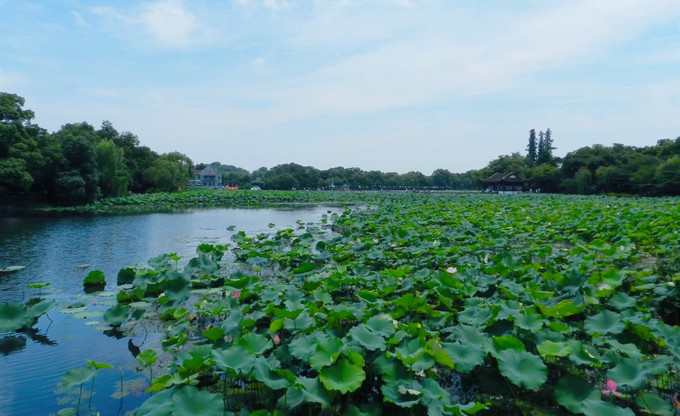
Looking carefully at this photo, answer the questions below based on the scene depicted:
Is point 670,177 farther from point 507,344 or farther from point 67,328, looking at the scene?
point 67,328

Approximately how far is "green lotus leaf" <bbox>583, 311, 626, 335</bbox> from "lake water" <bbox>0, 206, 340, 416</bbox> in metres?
3.21

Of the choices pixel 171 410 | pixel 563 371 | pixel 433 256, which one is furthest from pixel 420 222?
pixel 171 410

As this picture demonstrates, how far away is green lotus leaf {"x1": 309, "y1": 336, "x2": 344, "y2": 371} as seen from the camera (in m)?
2.33

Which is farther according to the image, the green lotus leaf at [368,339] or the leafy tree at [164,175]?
the leafy tree at [164,175]

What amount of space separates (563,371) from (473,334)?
734 millimetres

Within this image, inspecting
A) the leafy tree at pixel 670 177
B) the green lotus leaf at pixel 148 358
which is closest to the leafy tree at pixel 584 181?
the leafy tree at pixel 670 177

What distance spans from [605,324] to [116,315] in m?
4.31

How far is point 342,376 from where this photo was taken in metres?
2.29

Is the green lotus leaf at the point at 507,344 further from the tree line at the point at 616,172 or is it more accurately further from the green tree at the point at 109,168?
the tree line at the point at 616,172

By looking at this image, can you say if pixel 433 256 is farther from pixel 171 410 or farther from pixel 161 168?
pixel 161 168

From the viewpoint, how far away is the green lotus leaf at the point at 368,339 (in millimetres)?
2602

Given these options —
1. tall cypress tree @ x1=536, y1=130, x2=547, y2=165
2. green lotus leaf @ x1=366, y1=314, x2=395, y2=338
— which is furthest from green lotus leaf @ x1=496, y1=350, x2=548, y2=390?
tall cypress tree @ x1=536, y1=130, x2=547, y2=165

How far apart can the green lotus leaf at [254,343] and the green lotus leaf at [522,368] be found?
140cm

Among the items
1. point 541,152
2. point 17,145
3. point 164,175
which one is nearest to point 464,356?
point 17,145
